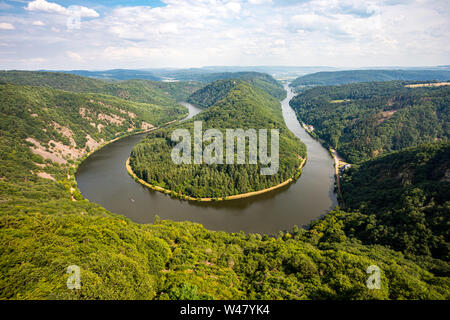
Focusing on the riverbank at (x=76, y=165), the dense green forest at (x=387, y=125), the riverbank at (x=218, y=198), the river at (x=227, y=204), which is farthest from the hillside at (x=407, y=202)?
the riverbank at (x=76, y=165)

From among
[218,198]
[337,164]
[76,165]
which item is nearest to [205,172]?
[218,198]

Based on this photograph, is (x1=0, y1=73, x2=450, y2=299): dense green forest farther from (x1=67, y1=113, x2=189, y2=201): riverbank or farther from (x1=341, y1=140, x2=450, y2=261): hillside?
(x1=67, y1=113, x2=189, y2=201): riverbank

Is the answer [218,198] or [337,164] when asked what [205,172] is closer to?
[218,198]

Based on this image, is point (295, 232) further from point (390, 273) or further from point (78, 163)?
point (78, 163)

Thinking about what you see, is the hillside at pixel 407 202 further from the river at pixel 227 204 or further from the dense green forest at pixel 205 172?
the dense green forest at pixel 205 172

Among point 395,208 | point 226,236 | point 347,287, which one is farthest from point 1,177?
point 395,208

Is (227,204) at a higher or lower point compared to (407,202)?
lower
